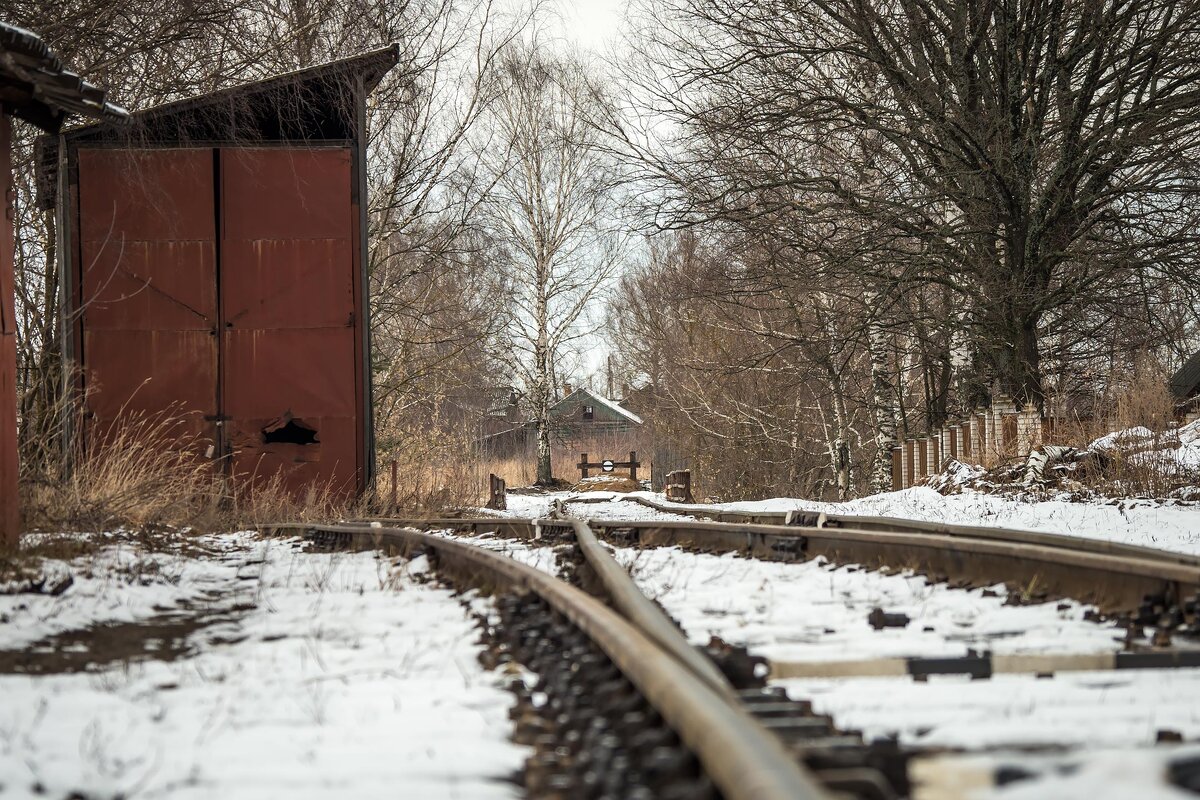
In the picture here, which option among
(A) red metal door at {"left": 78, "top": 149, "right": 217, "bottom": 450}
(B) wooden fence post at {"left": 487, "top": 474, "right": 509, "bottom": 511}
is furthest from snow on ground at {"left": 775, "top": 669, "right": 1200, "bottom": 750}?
(B) wooden fence post at {"left": 487, "top": 474, "right": 509, "bottom": 511}

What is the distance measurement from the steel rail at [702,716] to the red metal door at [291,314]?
30.9 ft

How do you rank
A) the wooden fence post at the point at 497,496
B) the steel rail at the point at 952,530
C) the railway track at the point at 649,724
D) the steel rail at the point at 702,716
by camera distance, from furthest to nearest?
the wooden fence post at the point at 497,496 → the steel rail at the point at 952,530 → the railway track at the point at 649,724 → the steel rail at the point at 702,716

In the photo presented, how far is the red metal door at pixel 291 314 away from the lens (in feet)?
43.0

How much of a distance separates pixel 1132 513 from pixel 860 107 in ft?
24.2

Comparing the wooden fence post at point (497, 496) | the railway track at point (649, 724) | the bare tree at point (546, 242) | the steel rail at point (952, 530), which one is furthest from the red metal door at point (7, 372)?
the bare tree at point (546, 242)

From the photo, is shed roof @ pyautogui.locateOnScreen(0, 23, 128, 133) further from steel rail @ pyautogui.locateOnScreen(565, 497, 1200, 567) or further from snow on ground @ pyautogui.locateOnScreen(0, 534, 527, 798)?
steel rail @ pyautogui.locateOnScreen(565, 497, 1200, 567)

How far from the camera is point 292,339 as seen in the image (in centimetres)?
1320

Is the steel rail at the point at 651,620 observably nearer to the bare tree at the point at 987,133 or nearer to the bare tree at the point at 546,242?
the bare tree at the point at 987,133

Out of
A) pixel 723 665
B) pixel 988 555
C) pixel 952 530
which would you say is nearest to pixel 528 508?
pixel 952 530

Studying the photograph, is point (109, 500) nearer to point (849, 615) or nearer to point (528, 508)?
point (849, 615)

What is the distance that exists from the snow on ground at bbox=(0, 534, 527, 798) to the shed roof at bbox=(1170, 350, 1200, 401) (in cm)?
2387

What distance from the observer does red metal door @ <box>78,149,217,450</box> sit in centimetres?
1285

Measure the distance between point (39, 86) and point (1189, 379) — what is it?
81.9ft

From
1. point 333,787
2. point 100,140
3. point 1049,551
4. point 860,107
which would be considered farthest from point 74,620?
point 860,107
